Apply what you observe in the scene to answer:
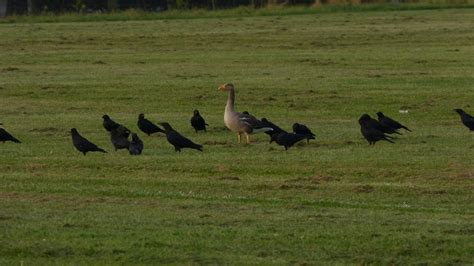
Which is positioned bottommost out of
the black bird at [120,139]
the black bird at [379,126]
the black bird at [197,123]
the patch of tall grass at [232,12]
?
the patch of tall grass at [232,12]

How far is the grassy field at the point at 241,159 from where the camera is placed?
45.3 feet

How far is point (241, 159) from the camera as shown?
68.4ft

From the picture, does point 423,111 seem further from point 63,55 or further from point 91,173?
point 63,55

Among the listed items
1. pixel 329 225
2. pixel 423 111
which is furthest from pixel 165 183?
pixel 423 111

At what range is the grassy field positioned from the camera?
45.3ft

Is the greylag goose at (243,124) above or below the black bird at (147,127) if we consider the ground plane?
above

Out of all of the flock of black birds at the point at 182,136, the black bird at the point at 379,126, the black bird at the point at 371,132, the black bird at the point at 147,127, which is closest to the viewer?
the flock of black birds at the point at 182,136

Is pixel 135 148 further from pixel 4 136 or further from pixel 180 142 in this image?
pixel 4 136

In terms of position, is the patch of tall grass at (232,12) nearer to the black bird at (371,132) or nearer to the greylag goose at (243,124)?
the greylag goose at (243,124)

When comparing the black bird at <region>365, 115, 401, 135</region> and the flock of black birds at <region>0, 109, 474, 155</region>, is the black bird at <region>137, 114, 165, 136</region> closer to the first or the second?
the flock of black birds at <region>0, 109, 474, 155</region>

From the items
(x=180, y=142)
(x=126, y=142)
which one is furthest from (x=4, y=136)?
(x=180, y=142)

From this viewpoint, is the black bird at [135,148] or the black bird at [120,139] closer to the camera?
the black bird at [135,148]

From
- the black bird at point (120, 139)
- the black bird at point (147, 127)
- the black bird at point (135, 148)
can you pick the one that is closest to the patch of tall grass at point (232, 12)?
the black bird at point (147, 127)

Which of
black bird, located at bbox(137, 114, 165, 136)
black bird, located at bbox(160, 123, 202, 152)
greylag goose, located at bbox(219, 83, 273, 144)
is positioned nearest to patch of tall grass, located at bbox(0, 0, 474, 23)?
black bird, located at bbox(137, 114, 165, 136)
